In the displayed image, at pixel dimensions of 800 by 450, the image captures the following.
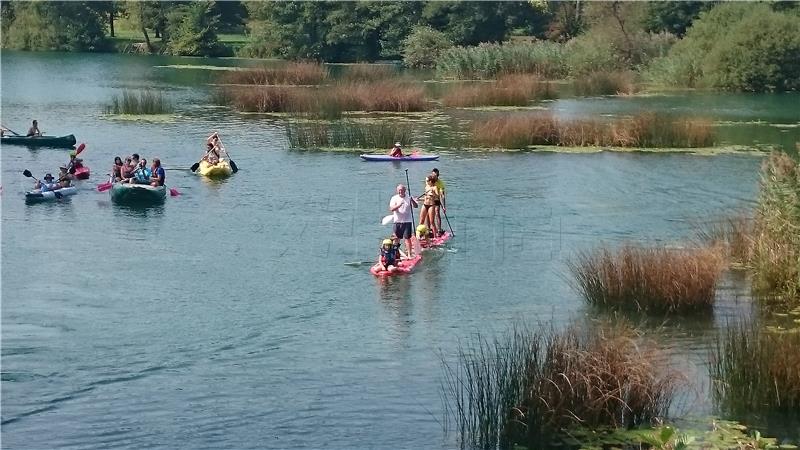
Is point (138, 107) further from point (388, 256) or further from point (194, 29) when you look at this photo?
point (194, 29)

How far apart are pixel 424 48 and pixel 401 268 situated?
247 feet

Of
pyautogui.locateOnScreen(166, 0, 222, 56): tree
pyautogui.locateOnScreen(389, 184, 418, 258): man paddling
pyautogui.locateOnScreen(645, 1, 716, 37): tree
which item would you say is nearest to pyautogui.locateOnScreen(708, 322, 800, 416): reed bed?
pyautogui.locateOnScreen(389, 184, 418, 258): man paddling

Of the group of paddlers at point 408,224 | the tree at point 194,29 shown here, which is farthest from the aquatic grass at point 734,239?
the tree at point 194,29

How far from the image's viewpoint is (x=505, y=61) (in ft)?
256

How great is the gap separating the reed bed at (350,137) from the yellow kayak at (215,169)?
252 inches

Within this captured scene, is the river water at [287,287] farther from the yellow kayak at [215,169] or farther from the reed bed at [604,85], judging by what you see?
the reed bed at [604,85]

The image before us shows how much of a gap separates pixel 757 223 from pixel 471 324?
6474 mm

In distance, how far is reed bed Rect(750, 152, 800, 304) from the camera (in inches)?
889

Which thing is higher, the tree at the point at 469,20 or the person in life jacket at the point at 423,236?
the tree at the point at 469,20

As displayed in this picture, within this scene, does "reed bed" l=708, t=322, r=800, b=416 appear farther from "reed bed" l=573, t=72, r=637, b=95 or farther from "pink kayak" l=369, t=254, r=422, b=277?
"reed bed" l=573, t=72, r=637, b=95

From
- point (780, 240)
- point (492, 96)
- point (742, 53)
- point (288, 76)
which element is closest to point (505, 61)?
point (742, 53)

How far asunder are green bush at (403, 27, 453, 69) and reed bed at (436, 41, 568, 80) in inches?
638

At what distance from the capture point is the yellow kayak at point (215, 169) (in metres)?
41.2

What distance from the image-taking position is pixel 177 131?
174 feet
